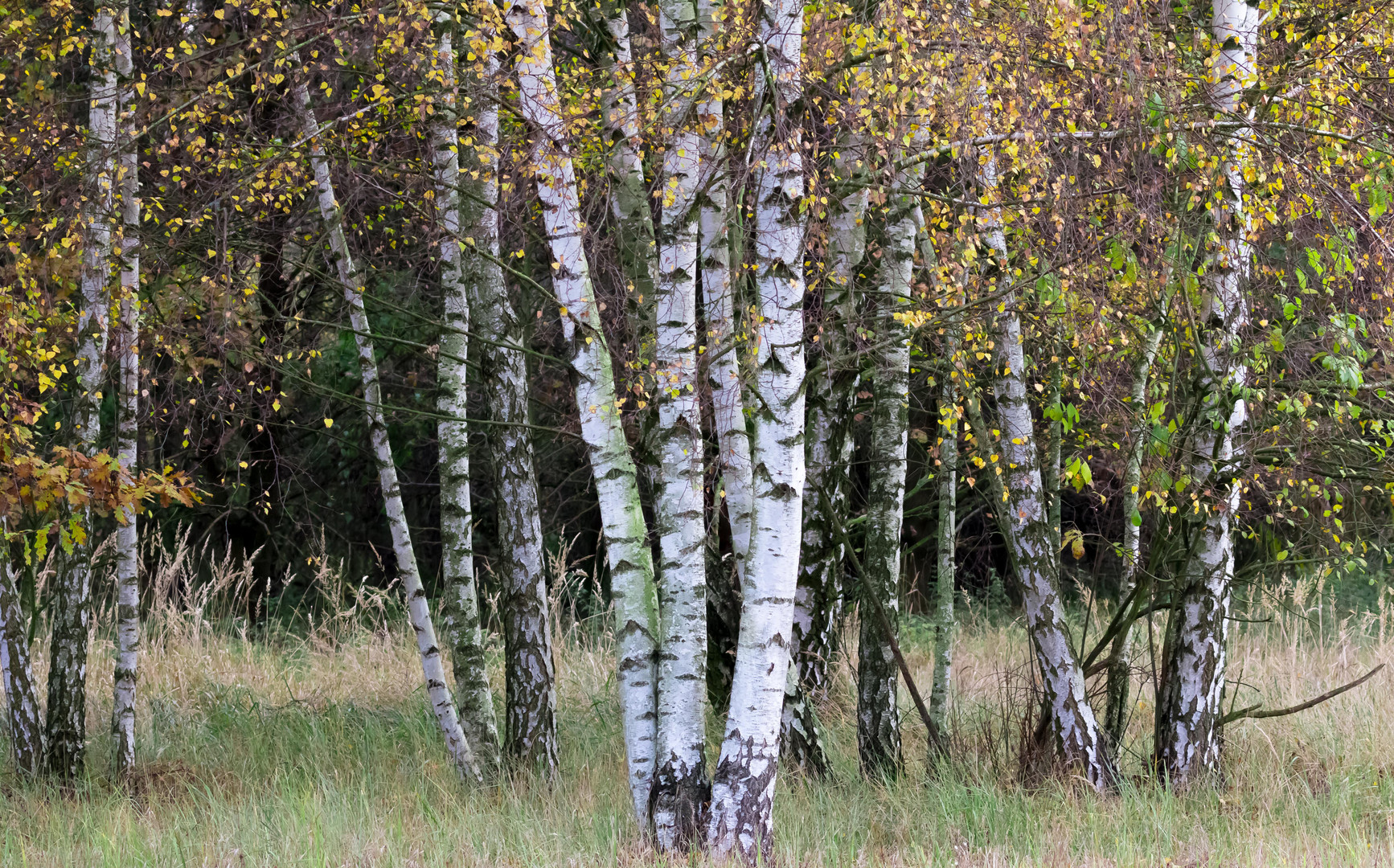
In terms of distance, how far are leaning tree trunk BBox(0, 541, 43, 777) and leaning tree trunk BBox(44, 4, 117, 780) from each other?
3.3 inches

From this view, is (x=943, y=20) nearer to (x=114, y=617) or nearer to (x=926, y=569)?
(x=114, y=617)

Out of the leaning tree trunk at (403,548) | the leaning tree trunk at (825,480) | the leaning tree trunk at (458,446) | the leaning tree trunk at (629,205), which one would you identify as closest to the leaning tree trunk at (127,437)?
the leaning tree trunk at (403,548)

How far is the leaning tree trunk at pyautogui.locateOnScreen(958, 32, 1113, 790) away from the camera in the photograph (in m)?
6.00

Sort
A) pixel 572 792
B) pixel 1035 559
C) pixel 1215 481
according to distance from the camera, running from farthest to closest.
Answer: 1. pixel 572 792
2. pixel 1035 559
3. pixel 1215 481

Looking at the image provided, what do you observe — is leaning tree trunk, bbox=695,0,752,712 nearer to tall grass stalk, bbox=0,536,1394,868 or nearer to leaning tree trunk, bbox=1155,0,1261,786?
tall grass stalk, bbox=0,536,1394,868

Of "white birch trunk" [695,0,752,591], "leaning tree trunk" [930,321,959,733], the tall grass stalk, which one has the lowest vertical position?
the tall grass stalk

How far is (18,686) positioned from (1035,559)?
19.4 ft

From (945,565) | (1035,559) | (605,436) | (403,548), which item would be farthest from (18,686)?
(1035,559)

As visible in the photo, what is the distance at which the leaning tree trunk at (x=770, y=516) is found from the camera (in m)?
4.75

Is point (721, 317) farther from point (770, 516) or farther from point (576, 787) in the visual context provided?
point (576, 787)

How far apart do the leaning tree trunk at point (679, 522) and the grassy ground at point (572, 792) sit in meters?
0.33

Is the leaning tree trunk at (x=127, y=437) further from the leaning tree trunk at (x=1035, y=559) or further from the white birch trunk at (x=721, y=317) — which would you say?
the leaning tree trunk at (x=1035, y=559)

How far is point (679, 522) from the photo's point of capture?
5.09 metres

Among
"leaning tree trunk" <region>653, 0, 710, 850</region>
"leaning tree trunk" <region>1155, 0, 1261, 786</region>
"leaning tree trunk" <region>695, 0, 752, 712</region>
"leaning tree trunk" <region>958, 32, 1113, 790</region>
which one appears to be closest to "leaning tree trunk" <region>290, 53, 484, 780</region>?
"leaning tree trunk" <region>695, 0, 752, 712</region>
